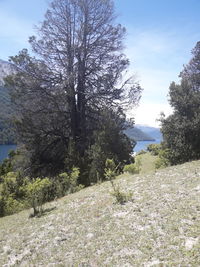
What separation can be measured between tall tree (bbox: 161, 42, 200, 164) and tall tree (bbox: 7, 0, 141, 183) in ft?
21.3

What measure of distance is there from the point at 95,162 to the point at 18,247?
7.83m

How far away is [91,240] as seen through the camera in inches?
193

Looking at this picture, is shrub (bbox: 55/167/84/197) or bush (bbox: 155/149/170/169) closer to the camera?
shrub (bbox: 55/167/84/197)

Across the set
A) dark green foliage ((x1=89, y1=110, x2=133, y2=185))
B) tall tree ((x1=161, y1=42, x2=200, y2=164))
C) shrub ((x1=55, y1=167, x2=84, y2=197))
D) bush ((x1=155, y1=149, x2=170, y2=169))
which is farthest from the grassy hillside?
dark green foliage ((x1=89, y1=110, x2=133, y2=185))

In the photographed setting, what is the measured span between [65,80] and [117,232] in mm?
14555

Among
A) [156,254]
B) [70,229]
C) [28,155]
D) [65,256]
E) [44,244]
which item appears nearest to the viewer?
[156,254]

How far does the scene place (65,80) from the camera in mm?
17922

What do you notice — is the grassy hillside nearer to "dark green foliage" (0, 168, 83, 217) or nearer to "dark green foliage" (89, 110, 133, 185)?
"dark green foliage" (0, 168, 83, 217)

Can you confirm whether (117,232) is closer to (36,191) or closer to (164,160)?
(36,191)

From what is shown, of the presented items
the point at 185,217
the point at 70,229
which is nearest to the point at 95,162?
the point at 70,229

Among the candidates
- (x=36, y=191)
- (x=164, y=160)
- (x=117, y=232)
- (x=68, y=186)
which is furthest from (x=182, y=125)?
(x=117, y=232)

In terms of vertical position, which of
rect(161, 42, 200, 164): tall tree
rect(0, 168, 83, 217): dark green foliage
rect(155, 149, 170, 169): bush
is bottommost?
rect(0, 168, 83, 217): dark green foliage

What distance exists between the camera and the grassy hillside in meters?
4.02

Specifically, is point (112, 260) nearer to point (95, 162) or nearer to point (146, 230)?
point (146, 230)
